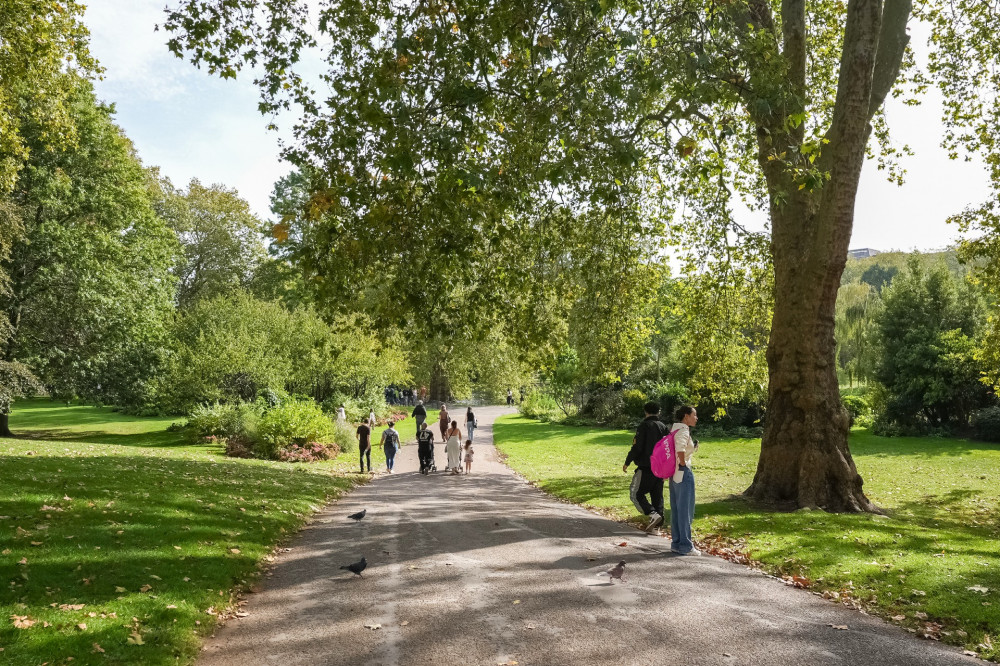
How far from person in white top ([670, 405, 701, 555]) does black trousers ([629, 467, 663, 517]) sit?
70.7 inches

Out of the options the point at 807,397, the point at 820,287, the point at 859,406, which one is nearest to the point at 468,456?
the point at 807,397

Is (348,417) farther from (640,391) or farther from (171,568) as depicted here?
(171,568)

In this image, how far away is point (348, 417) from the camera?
3494 cm

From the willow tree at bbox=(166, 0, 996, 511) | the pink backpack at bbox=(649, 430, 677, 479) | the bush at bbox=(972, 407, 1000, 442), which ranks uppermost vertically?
the willow tree at bbox=(166, 0, 996, 511)

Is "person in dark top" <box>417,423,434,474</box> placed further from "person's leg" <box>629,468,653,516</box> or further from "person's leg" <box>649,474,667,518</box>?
"person's leg" <box>649,474,667,518</box>

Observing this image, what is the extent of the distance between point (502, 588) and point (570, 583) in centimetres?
74

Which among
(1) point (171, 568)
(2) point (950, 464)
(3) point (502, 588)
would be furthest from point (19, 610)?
(2) point (950, 464)

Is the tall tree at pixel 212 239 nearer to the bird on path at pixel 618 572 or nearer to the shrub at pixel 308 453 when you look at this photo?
the shrub at pixel 308 453

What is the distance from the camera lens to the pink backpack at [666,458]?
9.09 meters

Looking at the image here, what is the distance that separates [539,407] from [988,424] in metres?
25.6

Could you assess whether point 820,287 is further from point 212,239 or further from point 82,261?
point 212,239

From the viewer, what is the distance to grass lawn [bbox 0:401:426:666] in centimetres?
515

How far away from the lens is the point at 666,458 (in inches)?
363

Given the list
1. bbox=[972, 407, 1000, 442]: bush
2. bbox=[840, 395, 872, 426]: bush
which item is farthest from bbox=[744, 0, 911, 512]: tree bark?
bbox=[840, 395, 872, 426]: bush
